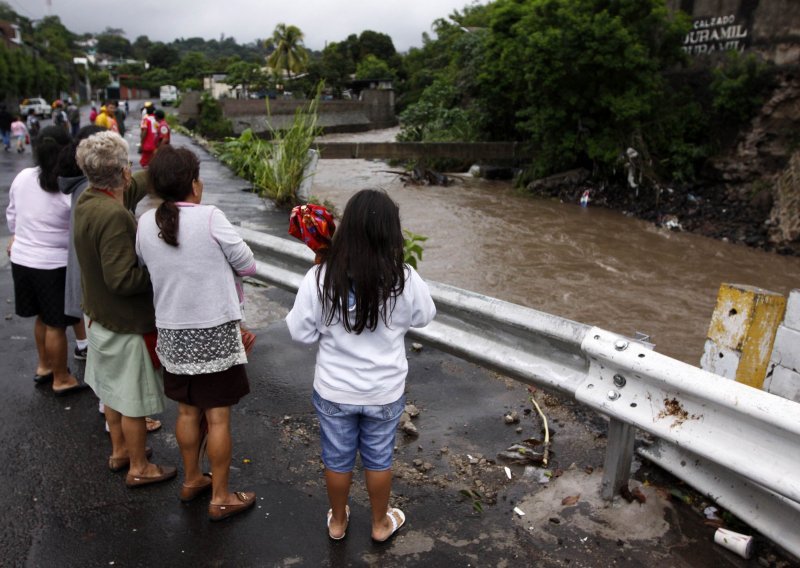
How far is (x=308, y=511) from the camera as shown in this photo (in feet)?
9.73

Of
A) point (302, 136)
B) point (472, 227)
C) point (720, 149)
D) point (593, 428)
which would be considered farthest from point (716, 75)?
point (593, 428)

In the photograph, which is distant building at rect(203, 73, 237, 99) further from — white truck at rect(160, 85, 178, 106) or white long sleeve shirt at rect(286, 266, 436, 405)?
white long sleeve shirt at rect(286, 266, 436, 405)

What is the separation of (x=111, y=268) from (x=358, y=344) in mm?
1183

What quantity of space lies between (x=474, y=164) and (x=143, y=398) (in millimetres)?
24755

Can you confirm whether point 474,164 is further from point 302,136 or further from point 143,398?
point 143,398

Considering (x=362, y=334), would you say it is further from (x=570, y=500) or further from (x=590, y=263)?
(x=590, y=263)

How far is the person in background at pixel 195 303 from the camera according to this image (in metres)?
2.76

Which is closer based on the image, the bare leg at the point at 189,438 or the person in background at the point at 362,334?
the person in background at the point at 362,334

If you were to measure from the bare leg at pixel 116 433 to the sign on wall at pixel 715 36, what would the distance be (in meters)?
20.7

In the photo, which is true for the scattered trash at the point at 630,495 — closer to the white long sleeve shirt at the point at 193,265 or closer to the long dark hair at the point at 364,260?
the long dark hair at the point at 364,260

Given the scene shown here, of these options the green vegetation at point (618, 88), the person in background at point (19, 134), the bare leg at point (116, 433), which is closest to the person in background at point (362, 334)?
the bare leg at point (116, 433)

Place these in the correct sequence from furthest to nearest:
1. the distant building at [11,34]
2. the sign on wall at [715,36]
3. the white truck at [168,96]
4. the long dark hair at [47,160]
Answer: the white truck at [168,96]
the distant building at [11,34]
the sign on wall at [715,36]
the long dark hair at [47,160]

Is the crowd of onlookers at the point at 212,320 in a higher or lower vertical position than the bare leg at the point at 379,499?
higher

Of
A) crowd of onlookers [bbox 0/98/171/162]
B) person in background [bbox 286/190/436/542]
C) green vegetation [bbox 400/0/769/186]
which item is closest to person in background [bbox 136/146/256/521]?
person in background [bbox 286/190/436/542]
